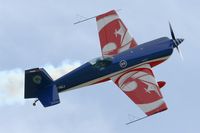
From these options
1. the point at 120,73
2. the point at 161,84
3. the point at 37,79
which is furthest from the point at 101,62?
the point at 37,79

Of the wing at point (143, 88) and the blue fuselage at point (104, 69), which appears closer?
the wing at point (143, 88)

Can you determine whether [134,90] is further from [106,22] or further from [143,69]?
[106,22]

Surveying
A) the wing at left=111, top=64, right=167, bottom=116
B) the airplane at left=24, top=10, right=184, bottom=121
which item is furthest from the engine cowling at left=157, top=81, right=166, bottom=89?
the wing at left=111, top=64, right=167, bottom=116

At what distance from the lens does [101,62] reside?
57.2 m

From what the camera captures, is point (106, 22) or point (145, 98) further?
point (106, 22)

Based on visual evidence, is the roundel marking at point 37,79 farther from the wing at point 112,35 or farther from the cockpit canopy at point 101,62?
the wing at point 112,35

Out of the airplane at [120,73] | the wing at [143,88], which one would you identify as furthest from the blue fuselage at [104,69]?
the wing at [143,88]

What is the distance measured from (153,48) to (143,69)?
5.60ft

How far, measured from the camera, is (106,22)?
60.3 metres

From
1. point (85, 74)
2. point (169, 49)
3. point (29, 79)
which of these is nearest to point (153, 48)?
point (169, 49)

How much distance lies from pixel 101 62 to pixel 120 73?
1.52m

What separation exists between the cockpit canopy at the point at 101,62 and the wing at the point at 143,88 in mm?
1062

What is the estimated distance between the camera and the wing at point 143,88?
2135 inches

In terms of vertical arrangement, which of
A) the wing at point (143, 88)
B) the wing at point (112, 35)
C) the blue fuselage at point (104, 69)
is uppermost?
the wing at point (112, 35)
